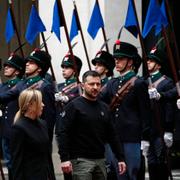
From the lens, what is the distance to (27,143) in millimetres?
8312

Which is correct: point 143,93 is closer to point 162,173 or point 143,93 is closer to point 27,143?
point 162,173

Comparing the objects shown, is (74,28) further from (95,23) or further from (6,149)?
(6,149)

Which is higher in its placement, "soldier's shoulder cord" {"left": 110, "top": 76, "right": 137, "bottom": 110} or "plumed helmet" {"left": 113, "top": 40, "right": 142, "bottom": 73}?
"plumed helmet" {"left": 113, "top": 40, "right": 142, "bottom": 73}

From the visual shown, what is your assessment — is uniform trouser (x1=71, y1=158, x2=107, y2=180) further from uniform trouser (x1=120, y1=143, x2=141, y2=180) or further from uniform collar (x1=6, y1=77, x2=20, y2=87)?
uniform collar (x1=6, y1=77, x2=20, y2=87)

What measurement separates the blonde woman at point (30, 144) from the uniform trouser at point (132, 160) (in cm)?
202

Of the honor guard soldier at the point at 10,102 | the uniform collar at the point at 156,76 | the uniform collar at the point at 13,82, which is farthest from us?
the uniform collar at the point at 13,82

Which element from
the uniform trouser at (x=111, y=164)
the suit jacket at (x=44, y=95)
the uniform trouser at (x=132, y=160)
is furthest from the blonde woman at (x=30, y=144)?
the suit jacket at (x=44, y=95)

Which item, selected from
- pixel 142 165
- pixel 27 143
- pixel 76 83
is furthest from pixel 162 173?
pixel 27 143

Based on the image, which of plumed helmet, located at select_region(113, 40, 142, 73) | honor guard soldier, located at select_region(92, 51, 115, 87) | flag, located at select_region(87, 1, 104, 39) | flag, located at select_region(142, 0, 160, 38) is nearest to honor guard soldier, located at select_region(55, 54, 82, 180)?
honor guard soldier, located at select_region(92, 51, 115, 87)

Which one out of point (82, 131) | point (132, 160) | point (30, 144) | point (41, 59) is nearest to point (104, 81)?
point (41, 59)

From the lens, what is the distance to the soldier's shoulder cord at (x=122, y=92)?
1059cm

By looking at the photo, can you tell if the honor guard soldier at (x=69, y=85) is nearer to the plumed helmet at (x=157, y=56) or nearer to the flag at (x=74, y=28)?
the flag at (x=74, y=28)

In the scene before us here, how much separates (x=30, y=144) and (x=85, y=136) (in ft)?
3.32

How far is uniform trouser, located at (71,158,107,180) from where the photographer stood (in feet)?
30.1
